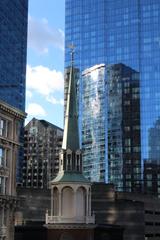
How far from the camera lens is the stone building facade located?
67062 mm

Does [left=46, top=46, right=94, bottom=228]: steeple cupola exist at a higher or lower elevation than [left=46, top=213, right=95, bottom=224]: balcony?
higher

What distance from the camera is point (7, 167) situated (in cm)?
6925

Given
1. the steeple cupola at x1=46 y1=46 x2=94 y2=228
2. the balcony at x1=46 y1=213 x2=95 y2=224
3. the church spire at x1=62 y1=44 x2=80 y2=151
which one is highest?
the church spire at x1=62 y1=44 x2=80 y2=151

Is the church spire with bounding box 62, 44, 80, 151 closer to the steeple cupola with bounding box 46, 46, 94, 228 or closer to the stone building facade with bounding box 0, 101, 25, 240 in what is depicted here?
the steeple cupola with bounding box 46, 46, 94, 228

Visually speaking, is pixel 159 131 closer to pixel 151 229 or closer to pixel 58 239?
pixel 151 229

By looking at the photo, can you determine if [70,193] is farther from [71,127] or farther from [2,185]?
[2,185]

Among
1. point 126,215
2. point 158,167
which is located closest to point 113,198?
point 126,215

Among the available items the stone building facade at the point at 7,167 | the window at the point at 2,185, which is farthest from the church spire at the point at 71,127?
the window at the point at 2,185

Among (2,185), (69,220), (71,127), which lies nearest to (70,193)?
(69,220)

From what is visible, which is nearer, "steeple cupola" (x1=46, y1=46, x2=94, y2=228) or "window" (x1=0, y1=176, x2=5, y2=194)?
"window" (x1=0, y1=176, x2=5, y2=194)

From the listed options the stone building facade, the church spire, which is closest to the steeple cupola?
the church spire

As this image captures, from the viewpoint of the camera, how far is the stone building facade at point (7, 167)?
220 ft

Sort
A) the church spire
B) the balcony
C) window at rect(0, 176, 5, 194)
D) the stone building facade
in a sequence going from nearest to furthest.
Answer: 1. the stone building facade
2. window at rect(0, 176, 5, 194)
3. the balcony
4. the church spire

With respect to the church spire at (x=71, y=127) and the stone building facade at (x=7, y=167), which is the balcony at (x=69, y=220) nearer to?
the stone building facade at (x=7, y=167)
